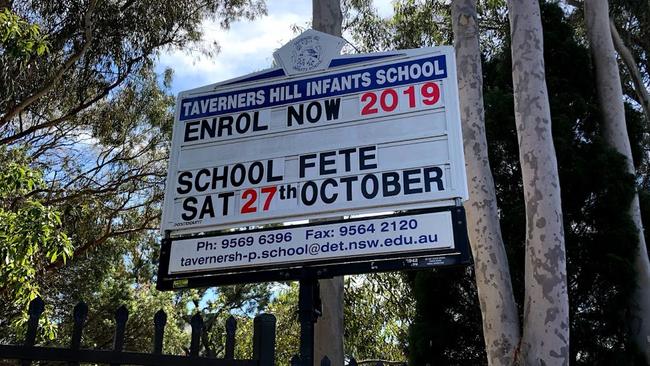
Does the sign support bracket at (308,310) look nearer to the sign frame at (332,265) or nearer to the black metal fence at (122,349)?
the sign frame at (332,265)

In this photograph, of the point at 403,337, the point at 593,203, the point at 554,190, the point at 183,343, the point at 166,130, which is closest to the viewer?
the point at 554,190

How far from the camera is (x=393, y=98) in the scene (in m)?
3.68

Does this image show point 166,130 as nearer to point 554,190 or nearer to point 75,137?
point 75,137

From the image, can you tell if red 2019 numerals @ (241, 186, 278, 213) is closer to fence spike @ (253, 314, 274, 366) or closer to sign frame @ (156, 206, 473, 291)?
sign frame @ (156, 206, 473, 291)

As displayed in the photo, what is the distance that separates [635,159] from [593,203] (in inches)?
119

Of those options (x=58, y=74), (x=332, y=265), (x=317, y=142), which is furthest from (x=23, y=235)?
(x=58, y=74)

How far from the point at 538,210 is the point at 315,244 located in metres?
4.43

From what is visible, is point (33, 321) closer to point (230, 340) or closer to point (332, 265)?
point (230, 340)

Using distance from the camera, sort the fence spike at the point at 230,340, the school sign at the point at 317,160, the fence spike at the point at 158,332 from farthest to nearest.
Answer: the school sign at the point at 317,160 < the fence spike at the point at 230,340 < the fence spike at the point at 158,332

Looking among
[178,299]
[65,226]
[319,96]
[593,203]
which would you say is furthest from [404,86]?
[178,299]

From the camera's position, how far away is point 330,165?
11.7 feet

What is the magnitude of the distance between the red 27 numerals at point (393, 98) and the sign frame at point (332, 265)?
2.32 feet

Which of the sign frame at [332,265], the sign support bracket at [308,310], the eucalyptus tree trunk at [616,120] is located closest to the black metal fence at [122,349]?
the sign support bracket at [308,310]

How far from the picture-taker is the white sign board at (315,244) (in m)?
3.19
